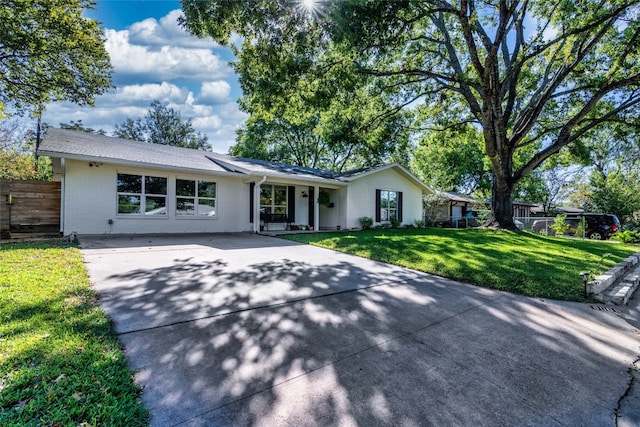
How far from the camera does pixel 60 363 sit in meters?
2.17

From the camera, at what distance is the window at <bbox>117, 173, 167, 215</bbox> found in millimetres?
10281

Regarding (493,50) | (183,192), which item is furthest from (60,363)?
(493,50)

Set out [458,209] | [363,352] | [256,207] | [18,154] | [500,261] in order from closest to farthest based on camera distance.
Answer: [363,352] → [500,261] → [256,207] → [18,154] → [458,209]

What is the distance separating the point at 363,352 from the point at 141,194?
10.6 meters

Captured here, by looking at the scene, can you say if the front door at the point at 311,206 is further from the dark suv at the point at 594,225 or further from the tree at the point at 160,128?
the tree at the point at 160,128

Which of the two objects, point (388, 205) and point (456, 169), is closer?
point (388, 205)

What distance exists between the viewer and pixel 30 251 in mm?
6480

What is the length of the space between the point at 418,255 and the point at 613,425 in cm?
534

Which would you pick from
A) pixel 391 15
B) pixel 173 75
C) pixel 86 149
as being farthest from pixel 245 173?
pixel 173 75

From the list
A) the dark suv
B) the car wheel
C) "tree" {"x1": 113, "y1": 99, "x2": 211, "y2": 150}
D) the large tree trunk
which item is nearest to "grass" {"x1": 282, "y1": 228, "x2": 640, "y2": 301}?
the large tree trunk

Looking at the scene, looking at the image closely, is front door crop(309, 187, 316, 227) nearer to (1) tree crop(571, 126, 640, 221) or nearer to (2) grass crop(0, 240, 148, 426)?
(2) grass crop(0, 240, 148, 426)

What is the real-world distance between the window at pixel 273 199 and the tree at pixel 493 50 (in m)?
6.36

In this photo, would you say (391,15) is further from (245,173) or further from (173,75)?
(173,75)

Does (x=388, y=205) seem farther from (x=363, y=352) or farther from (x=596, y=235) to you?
(x=363, y=352)
